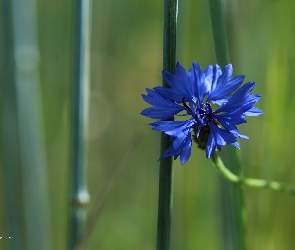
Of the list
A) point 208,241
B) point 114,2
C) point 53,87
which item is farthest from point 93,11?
point 208,241

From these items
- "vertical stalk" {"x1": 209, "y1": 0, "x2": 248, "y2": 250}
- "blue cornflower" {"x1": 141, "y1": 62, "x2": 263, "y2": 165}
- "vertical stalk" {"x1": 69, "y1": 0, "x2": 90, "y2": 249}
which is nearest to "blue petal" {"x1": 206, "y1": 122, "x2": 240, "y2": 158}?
"blue cornflower" {"x1": 141, "y1": 62, "x2": 263, "y2": 165}

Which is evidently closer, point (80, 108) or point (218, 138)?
point (218, 138)

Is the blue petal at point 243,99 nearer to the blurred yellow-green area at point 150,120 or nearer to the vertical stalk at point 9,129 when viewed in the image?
the blurred yellow-green area at point 150,120

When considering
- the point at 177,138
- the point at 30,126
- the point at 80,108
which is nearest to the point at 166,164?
the point at 177,138

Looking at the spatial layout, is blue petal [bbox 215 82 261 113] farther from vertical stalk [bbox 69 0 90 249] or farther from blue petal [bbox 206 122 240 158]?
vertical stalk [bbox 69 0 90 249]

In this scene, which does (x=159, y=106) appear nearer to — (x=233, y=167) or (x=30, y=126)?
(x=233, y=167)

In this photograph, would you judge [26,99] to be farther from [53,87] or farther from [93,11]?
[93,11]

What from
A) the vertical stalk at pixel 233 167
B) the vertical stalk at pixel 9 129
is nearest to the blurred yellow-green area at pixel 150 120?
the vertical stalk at pixel 9 129
